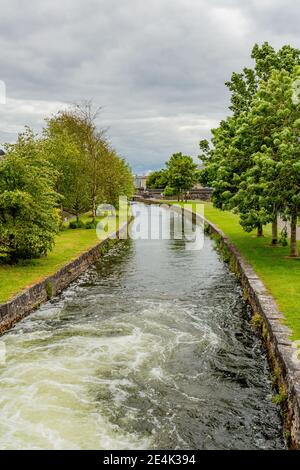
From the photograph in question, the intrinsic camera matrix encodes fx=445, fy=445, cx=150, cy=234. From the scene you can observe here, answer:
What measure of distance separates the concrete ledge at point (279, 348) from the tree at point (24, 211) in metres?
8.53

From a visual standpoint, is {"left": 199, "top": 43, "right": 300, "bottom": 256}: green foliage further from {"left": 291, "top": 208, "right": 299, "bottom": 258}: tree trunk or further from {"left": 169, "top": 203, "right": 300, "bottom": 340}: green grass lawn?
{"left": 169, "top": 203, "right": 300, "bottom": 340}: green grass lawn

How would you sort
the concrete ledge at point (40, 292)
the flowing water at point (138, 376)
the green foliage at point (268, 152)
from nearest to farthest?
the flowing water at point (138, 376), the concrete ledge at point (40, 292), the green foliage at point (268, 152)

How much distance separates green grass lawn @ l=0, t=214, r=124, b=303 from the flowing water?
1145mm

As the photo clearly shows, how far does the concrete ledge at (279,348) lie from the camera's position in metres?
7.43

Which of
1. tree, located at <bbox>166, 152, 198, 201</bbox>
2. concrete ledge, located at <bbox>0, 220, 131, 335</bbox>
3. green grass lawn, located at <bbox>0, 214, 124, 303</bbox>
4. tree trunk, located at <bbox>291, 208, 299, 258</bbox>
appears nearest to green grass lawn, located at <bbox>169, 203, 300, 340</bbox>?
tree trunk, located at <bbox>291, 208, 299, 258</bbox>

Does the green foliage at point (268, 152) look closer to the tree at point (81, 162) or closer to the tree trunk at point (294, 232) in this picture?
the tree trunk at point (294, 232)

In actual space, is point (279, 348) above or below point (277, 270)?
below

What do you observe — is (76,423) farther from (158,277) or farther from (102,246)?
(102,246)

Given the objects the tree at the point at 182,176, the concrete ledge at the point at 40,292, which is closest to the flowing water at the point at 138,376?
the concrete ledge at the point at 40,292

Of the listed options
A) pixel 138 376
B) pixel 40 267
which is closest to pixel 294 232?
pixel 40 267

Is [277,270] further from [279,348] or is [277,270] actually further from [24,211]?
[24,211]

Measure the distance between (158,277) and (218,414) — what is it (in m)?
11.9

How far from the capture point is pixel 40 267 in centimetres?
1847

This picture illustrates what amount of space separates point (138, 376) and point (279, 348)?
123 inches
